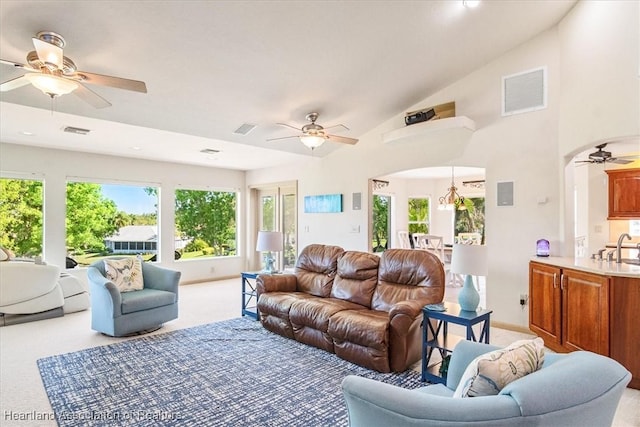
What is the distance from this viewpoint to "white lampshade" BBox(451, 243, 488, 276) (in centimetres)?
285

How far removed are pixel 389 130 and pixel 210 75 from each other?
2841 millimetres

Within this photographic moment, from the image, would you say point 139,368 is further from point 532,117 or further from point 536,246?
point 532,117

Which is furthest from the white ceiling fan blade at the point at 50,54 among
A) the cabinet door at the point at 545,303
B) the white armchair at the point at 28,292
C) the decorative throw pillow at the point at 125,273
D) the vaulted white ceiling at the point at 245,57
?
the cabinet door at the point at 545,303

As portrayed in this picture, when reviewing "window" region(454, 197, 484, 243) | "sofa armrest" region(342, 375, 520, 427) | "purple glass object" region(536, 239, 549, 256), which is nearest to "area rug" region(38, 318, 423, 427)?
"sofa armrest" region(342, 375, 520, 427)

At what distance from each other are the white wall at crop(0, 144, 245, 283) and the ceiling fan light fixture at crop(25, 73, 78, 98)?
149 inches

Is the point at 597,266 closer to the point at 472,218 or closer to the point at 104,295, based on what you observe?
the point at 104,295

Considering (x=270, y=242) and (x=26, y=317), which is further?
(x=270, y=242)

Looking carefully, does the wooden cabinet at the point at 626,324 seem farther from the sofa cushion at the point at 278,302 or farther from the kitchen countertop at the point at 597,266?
the sofa cushion at the point at 278,302

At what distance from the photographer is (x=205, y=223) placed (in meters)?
7.84

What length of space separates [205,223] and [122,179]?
1.91 meters

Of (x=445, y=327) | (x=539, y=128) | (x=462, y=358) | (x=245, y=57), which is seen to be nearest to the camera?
(x=462, y=358)

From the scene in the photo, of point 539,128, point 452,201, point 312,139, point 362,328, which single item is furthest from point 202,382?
point 452,201

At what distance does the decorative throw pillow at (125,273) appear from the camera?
4.41m

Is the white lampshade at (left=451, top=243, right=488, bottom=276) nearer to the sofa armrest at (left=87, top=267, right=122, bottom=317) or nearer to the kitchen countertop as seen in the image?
the kitchen countertop
